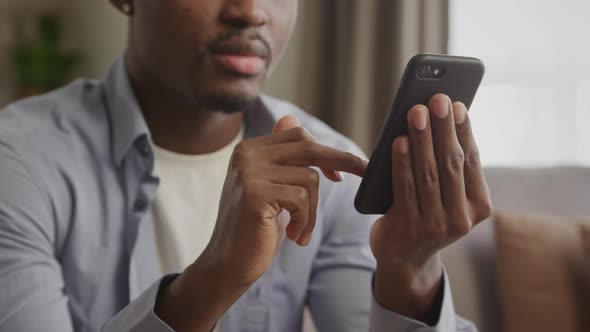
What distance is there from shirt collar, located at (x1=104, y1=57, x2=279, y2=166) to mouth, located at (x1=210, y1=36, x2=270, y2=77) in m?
0.17

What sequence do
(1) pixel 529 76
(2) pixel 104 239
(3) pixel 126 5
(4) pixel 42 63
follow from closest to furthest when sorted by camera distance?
(2) pixel 104 239
(3) pixel 126 5
(1) pixel 529 76
(4) pixel 42 63

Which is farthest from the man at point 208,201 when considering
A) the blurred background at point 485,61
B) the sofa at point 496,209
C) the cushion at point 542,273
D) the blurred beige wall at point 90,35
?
the blurred beige wall at point 90,35

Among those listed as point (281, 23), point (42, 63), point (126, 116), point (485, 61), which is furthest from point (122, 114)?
point (42, 63)

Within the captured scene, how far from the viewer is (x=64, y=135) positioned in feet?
3.84

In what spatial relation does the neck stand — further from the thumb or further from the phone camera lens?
the phone camera lens

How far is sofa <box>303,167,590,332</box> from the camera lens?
153 centimetres

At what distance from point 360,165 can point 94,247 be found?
1.67 ft

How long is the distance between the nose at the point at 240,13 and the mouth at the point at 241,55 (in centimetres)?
3

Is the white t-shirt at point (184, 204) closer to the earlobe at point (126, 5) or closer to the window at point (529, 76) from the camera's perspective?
the earlobe at point (126, 5)

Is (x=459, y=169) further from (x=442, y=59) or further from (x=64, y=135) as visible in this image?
(x=64, y=135)

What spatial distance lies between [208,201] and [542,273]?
2.48 ft

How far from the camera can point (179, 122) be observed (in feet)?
4.20

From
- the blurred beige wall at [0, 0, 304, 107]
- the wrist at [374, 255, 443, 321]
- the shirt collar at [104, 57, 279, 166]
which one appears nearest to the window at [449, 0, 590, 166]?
the shirt collar at [104, 57, 279, 166]

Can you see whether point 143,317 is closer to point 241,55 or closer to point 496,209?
point 241,55
